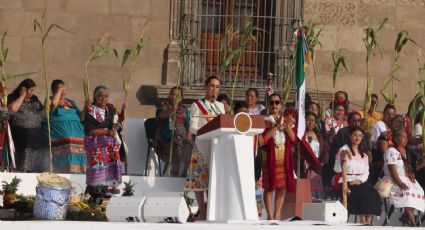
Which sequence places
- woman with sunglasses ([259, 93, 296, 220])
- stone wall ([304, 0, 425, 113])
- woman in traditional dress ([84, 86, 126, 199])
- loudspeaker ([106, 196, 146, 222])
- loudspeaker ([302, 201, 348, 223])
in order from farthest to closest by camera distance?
stone wall ([304, 0, 425, 113]) → woman in traditional dress ([84, 86, 126, 199]) → woman with sunglasses ([259, 93, 296, 220]) → loudspeaker ([302, 201, 348, 223]) → loudspeaker ([106, 196, 146, 222])

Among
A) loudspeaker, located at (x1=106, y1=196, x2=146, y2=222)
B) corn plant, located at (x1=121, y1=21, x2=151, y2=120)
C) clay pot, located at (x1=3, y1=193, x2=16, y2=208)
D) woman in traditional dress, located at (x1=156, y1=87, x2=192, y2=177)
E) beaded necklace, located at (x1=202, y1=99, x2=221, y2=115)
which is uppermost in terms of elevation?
corn plant, located at (x1=121, y1=21, x2=151, y2=120)

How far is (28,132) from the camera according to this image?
16922mm

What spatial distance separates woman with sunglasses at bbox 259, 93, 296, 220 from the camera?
15.7 meters

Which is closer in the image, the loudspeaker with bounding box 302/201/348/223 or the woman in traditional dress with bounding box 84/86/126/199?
the loudspeaker with bounding box 302/201/348/223

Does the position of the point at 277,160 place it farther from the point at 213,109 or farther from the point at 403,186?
the point at 403,186

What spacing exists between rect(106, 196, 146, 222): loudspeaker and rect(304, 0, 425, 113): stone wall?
8988 mm

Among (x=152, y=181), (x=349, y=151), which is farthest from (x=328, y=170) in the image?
(x=152, y=181)

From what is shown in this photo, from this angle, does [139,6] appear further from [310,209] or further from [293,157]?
[310,209]

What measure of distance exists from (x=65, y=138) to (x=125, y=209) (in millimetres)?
3859

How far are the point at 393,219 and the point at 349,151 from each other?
99cm

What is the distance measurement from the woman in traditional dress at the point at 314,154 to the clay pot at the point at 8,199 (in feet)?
10.7

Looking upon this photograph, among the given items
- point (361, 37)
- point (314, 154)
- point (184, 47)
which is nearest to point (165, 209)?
point (314, 154)

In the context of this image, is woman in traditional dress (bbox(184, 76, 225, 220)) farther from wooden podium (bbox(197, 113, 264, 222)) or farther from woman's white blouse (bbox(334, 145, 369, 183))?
woman's white blouse (bbox(334, 145, 369, 183))

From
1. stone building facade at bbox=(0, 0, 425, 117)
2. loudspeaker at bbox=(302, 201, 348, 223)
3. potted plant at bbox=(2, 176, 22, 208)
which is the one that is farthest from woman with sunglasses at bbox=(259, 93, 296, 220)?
stone building facade at bbox=(0, 0, 425, 117)
